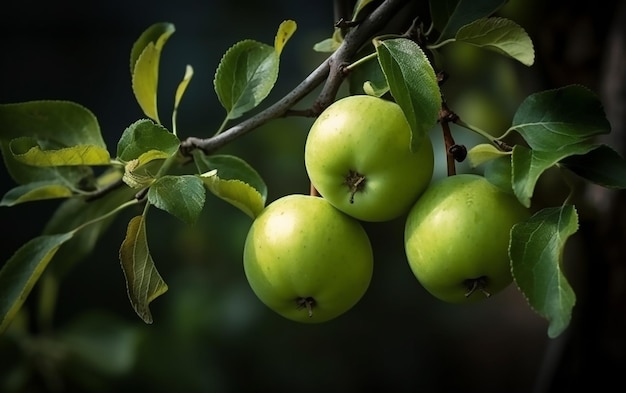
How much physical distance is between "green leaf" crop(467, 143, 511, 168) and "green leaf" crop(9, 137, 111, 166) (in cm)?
33

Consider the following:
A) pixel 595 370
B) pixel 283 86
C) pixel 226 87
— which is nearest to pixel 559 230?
pixel 226 87

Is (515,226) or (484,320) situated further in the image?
(484,320)

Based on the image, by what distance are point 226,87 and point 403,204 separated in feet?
0.69

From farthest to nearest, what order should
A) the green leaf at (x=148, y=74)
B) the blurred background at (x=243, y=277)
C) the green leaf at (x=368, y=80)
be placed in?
the blurred background at (x=243, y=277)
the green leaf at (x=148, y=74)
the green leaf at (x=368, y=80)

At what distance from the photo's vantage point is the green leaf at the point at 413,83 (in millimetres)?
595

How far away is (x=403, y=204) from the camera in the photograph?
2.24 ft

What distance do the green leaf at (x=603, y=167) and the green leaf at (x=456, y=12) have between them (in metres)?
0.16

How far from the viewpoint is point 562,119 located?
67cm

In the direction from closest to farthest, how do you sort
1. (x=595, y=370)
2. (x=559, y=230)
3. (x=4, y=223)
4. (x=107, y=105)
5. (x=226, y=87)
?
(x=559, y=230)
(x=226, y=87)
(x=595, y=370)
(x=4, y=223)
(x=107, y=105)

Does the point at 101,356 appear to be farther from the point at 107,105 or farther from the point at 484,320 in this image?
the point at 484,320

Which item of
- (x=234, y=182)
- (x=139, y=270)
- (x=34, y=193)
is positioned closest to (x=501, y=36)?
(x=234, y=182)

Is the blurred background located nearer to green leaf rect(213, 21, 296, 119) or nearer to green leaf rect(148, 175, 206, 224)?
green leaf rect(213, 21, 296, 119)

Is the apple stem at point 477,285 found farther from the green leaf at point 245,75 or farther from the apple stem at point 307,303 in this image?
the green leaf at point 245,75

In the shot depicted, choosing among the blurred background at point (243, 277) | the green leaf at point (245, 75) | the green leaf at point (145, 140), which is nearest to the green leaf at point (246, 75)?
the green leaf at point (245, 75)
